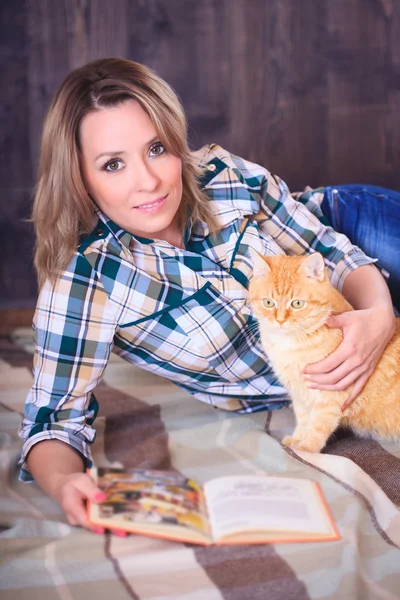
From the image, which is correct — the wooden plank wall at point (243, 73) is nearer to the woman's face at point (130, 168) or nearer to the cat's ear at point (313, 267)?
the woman's face at point (130, 168)

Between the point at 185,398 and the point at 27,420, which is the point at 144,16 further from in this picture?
the point at 27,420

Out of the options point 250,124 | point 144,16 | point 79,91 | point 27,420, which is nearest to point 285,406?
point 27,420

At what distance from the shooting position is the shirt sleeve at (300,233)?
176cm

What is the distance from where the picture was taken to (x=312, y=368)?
1.48 meters

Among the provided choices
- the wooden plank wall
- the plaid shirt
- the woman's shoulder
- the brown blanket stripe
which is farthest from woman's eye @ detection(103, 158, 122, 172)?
the wooden plank wall

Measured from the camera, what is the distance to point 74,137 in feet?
4.72

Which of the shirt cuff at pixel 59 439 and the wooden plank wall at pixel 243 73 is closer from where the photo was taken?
the shirt cuff at pixel 59 439

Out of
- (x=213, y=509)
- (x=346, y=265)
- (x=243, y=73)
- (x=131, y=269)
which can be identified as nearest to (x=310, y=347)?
(x=346, y=265)

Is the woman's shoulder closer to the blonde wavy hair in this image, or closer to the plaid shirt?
the plaid shirt

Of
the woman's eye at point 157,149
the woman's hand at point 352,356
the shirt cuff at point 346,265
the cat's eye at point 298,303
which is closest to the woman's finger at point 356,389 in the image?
the woman's hand at point 352,356

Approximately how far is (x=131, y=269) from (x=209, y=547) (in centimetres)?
66

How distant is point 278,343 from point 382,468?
1.24 ft

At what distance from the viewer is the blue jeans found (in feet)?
6.43

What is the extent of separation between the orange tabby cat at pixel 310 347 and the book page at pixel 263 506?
0.37 m
